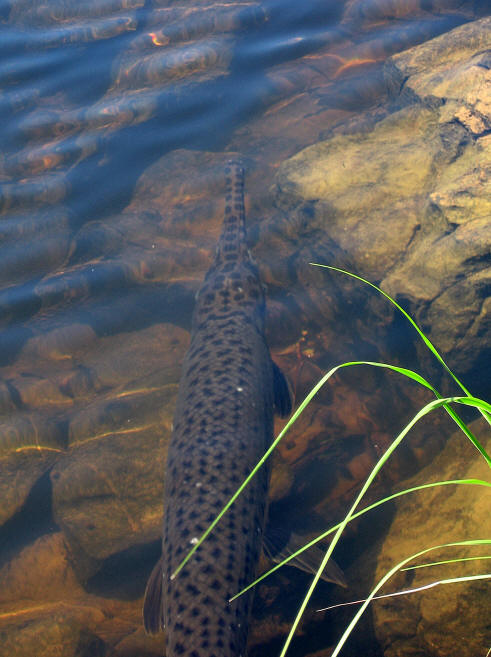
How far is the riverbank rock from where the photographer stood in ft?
15.6

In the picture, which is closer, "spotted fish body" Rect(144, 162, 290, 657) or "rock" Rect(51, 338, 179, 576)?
"spotted fish body" Rect(144, 162, 290, 657)

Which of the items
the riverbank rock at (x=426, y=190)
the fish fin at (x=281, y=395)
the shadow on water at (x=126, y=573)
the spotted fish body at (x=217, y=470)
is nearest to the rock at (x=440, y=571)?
the spotted fish body at (x=217, y=470)

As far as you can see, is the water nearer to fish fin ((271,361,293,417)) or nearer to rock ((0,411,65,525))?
rock ((0,411,65,525))

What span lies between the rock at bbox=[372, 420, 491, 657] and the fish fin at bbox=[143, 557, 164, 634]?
1526 millimetres

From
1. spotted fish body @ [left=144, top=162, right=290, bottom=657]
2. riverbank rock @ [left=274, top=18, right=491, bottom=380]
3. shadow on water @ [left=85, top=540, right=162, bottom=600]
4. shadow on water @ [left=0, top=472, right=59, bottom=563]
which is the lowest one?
shadow on water @ [left=85, top=540, right=162, bottom=600]

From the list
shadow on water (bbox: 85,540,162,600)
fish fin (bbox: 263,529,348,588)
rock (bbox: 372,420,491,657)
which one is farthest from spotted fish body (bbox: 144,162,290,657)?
rock (bbox: 372,420,491,657)

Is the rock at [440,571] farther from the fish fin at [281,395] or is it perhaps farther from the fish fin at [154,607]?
Result: the fish fin at [154,607]

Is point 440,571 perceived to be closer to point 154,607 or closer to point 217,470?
point 217,470

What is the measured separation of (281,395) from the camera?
15.8ft

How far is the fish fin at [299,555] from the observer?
151 inches

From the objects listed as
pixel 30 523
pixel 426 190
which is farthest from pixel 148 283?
pixel 426 190

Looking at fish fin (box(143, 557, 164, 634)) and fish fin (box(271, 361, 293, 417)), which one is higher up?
fish fin (box(271, 361, 293, 417))

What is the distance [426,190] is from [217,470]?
3829 mm

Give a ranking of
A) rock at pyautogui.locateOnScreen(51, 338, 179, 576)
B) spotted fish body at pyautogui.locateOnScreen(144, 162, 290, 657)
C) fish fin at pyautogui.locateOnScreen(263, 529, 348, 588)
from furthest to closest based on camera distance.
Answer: rock at pyautogui.locateOnScreen(51, 338, 179, 576) < fish fin at pyautogui.locateOnScreen(263, 529, 348, 588) < spotted fish body at pyautogui.locateOnScreen(144, 162, 290, 657)
